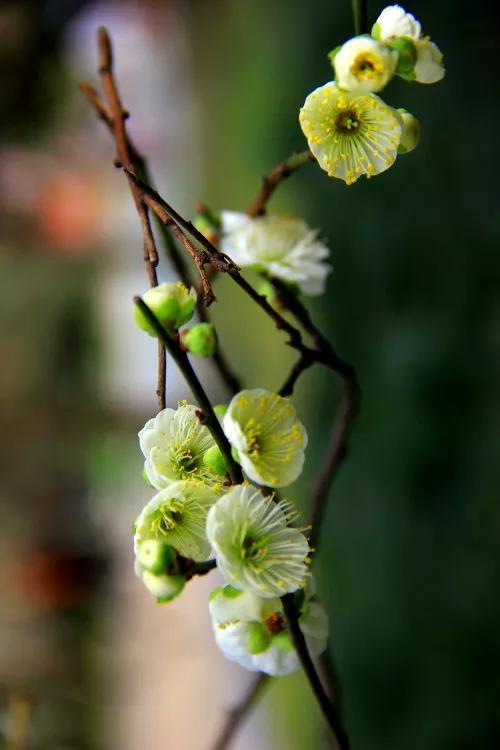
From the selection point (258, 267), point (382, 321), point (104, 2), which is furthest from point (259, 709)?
point (104, 2)

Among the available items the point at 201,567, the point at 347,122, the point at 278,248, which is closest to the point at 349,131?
the point at 347,122

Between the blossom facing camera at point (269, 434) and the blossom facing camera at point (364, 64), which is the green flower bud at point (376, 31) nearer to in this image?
the blossom facing camera at point (364, 64)

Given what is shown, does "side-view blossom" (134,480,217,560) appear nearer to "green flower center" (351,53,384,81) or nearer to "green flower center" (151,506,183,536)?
"green flower center" (151,506,183,536)

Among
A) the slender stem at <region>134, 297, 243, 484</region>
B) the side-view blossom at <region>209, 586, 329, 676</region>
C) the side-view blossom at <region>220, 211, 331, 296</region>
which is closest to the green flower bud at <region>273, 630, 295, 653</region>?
the side-view blossom at <region>209, 586, 329, 676</region>

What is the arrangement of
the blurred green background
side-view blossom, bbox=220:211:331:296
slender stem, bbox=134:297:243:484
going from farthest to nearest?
the blurred green background
side-view blossom, bbox=220:211:331:296
slender stem, bbox=134:297:243:484

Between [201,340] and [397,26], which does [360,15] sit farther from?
[201,340]

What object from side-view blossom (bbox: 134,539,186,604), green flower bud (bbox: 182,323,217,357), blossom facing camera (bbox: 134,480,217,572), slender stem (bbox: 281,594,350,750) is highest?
green flower bud (bbox: 182,323,217,357)

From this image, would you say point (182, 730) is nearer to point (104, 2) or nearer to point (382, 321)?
point (382, 321)
